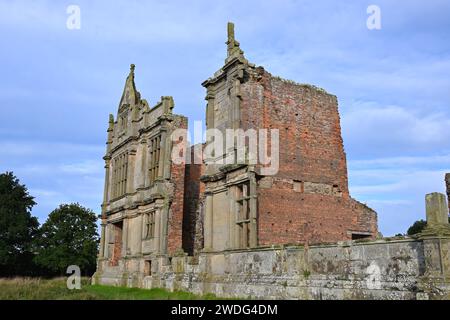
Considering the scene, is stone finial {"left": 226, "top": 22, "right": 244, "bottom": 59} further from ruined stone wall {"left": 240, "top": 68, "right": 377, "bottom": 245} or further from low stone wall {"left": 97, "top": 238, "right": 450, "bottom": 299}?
low stone wall {"left": 97, "top": 238, "right": 450, "bottom": 299}

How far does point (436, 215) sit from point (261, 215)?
25.5 ft

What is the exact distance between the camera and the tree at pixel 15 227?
41.1 meters

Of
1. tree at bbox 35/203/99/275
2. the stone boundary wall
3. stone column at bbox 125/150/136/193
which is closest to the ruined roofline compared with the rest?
the stone boundary wall

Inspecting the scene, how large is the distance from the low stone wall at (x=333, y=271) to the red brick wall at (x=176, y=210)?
440cm

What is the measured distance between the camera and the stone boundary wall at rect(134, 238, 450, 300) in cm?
862

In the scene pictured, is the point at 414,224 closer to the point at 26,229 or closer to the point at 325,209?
the point at 325,209

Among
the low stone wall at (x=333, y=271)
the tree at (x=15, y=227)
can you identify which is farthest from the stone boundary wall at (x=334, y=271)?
the tree at (x=15, y=227)

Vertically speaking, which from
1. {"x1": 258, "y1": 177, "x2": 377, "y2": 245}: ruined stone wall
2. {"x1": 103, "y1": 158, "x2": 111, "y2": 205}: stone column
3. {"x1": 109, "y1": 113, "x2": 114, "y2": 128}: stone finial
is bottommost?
{"x1": 258, "y1": 177, "x2": 377, "y2": 245}: ruined stone wall

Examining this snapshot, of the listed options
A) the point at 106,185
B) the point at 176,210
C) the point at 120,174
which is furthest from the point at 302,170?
the point at 106,185

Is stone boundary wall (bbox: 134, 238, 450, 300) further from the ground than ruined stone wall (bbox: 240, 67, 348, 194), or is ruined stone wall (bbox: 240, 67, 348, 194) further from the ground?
ruined stone wall (bbox: 240, 67, 348, 194)

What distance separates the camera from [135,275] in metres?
23.8

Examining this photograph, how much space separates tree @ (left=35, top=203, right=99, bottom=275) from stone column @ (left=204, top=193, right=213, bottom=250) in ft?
93.6

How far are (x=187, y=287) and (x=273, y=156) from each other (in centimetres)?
667

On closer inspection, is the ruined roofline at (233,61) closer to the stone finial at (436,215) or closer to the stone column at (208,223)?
the stone column at (208,223)
